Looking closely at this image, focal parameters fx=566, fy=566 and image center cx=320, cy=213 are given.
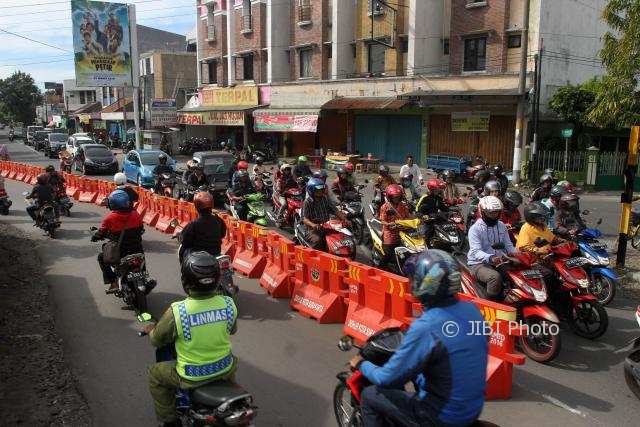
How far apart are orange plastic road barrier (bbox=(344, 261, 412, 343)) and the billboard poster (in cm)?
2551

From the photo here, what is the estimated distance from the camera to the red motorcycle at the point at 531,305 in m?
6.08

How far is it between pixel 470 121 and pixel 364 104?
5713 mm

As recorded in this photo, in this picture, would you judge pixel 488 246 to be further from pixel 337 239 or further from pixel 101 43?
pixel 101 43

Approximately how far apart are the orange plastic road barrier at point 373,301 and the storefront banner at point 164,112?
40.0 meters

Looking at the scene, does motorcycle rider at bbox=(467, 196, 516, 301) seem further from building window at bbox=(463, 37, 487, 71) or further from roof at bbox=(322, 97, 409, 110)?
building window at bbox=(463, 37, 487, 71)

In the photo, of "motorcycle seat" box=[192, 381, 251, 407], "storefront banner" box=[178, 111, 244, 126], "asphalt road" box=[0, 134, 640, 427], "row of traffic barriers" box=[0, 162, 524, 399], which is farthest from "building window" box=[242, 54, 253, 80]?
"motorcycle seat" box=[192, 381, 251, 407]

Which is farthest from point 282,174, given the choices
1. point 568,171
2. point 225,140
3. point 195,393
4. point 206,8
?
point 206,8

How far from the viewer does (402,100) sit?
88.9 feet

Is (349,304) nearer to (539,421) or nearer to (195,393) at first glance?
(539,421)

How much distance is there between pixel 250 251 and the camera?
1002 centimetres

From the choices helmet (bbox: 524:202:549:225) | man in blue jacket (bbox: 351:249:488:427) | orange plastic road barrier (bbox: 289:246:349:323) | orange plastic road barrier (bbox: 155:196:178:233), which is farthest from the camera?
orange plastic road barrier (bbox: 155:196:178:233)

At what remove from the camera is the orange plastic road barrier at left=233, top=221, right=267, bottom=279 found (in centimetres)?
965

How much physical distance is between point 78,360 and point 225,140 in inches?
1492

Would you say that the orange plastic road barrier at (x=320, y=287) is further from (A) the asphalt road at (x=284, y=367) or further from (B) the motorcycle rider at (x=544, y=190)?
(B) the motorcycle rider at (x=544, y=190)
